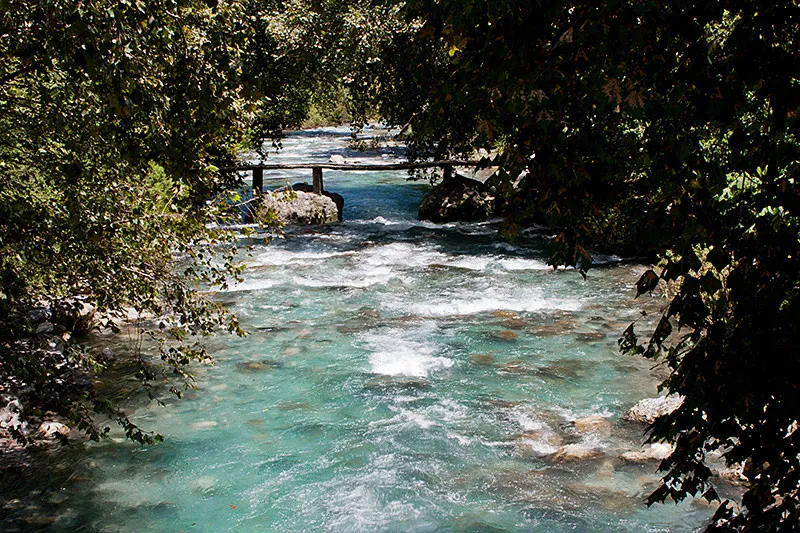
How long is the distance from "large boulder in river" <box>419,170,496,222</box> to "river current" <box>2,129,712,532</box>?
5578 millimetres

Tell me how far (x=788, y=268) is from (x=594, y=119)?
0.89 meters

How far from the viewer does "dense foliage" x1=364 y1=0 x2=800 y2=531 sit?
241 centimetres

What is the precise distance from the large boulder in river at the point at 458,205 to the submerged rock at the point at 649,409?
36.6 feet

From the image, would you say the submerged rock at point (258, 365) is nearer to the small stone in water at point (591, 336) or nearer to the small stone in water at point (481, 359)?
the small stone in water at point (481, 359)

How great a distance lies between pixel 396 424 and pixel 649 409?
8.01 ft

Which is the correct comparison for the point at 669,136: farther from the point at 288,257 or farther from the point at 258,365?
the point at 288,257

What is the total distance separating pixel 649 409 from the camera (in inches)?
299

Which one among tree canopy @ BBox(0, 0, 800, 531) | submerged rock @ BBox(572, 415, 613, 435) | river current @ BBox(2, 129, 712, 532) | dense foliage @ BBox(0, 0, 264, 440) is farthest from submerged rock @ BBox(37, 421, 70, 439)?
submerged rock @ BBox(572, 415, 613, 435)

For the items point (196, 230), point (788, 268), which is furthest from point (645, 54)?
point (196, 230)

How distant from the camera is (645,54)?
A: 2449mm

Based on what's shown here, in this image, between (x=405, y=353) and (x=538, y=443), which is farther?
(x=405, y=353)

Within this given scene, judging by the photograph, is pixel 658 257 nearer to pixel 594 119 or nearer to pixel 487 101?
pixel 594 119

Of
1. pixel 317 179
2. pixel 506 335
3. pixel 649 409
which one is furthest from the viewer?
pixel 317 179

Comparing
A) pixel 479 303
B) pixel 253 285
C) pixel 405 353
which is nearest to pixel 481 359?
pixel 405 353
